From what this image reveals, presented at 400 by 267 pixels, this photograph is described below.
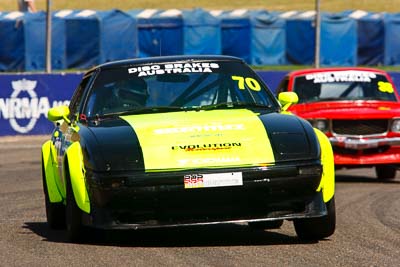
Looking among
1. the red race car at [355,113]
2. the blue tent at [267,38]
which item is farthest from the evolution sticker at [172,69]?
the blue tent at [267,38]

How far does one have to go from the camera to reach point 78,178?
8.02 meters

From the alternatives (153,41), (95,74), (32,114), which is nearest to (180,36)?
(153,41)

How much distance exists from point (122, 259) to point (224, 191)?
31.7 inches

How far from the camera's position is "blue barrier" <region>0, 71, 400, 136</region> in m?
24.0

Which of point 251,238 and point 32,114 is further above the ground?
point 251,238

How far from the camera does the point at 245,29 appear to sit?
46250 millimetres

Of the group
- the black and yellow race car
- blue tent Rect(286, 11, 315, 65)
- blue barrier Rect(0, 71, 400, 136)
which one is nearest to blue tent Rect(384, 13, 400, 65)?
blue tent Rect(286, 11, 315, 65)

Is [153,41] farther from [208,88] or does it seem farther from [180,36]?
[208,88]

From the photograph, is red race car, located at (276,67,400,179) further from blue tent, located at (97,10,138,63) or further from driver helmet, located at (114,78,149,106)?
blue tent, located at (97,10,138,63)

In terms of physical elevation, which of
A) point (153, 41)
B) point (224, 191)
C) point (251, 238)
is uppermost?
point (224, 191)

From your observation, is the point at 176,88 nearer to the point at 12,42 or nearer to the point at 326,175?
the point at 326,175

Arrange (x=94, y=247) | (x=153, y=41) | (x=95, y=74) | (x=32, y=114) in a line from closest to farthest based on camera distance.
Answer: (x=94, y=247)
(x=95, y=74)
(x=32, y=114)
(x=153, y=41)

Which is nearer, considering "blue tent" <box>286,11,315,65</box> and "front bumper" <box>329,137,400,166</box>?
"front bumper" <box>329,137,400,166</box>

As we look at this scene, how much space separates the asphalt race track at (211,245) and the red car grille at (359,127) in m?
3.12
